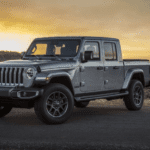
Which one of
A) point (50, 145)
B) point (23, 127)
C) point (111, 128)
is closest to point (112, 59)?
point (111, 128)

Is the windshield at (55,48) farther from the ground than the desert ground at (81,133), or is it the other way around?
the windshield at (55,48)

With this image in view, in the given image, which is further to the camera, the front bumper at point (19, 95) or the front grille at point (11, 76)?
the front grille at point (11, 76)

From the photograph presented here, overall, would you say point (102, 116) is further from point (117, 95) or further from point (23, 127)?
point (23, 127)

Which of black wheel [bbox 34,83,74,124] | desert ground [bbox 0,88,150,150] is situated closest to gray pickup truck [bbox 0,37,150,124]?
black wheel [bbox 34,83,74,124]

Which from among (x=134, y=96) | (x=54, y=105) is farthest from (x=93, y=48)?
(x=134, y=96)

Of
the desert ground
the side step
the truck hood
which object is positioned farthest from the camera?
the side step

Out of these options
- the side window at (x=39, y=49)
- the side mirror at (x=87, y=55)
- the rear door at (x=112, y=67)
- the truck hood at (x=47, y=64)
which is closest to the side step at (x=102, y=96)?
the rear door at (x=112, y=67)

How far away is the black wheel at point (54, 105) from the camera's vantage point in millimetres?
7555

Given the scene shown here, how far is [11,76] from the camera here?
7.91 metres

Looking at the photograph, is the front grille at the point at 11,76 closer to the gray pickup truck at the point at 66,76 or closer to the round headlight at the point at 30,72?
the gray pickup truck at the point at 66,76

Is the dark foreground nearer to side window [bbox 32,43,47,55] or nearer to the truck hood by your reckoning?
the truck hood

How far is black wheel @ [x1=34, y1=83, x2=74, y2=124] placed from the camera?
7555mm

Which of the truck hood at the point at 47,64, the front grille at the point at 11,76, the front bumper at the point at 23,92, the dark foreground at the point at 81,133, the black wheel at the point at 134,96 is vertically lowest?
the dark foreground at the point at 81,133

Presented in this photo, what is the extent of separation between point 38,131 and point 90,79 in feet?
8.14
